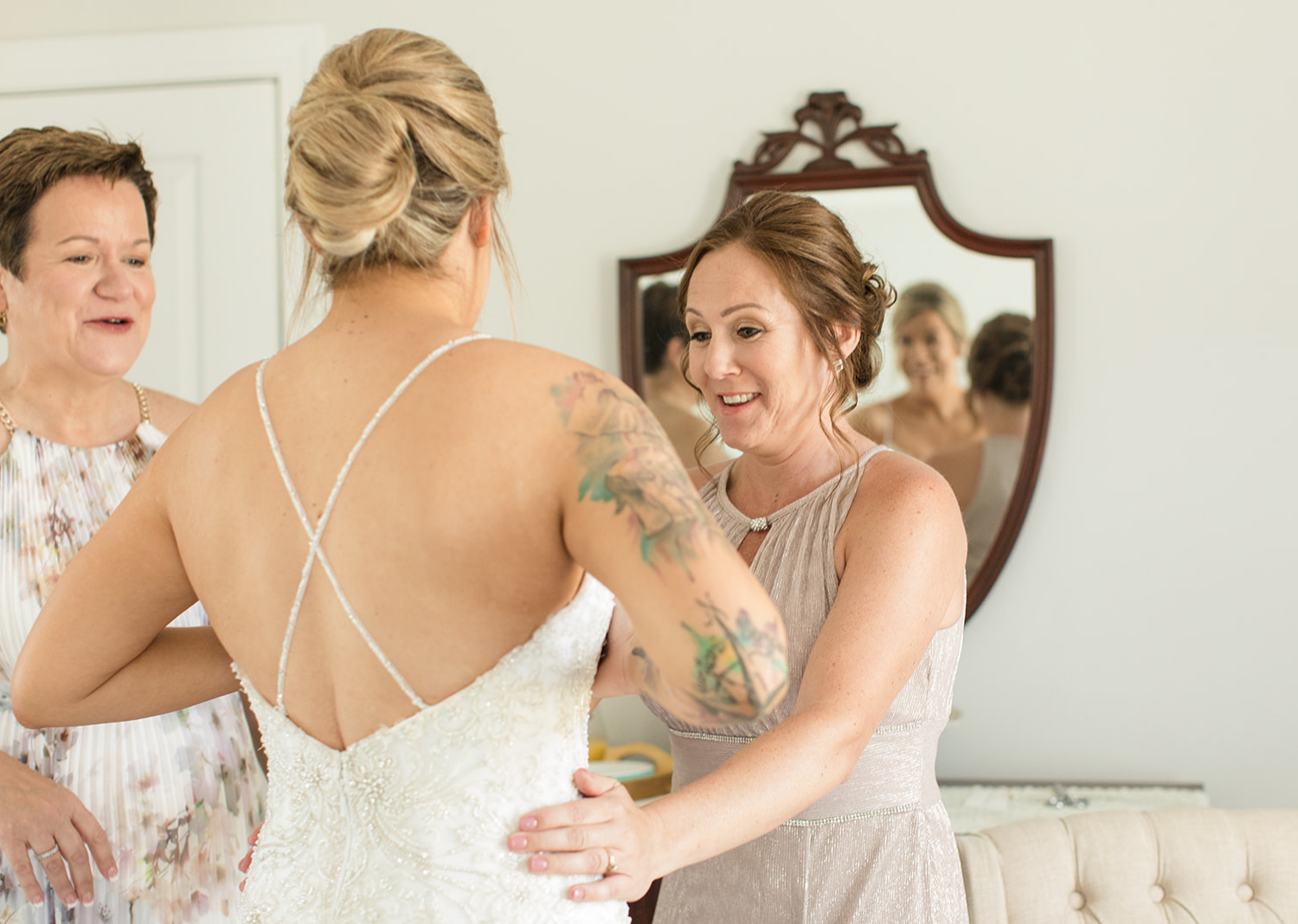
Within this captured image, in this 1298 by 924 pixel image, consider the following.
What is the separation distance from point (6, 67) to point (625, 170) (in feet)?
5.39

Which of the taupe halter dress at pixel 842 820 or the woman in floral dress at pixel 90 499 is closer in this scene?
the taupe halter dress at pixel 842 820

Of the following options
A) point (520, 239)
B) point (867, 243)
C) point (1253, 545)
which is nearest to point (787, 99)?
point (867, 243)

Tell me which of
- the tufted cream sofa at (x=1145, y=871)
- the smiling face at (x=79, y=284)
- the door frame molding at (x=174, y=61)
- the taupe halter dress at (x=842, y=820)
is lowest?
the tufted cream sofa at (x=1145, y=871)

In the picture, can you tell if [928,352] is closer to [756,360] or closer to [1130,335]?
[1130,335]

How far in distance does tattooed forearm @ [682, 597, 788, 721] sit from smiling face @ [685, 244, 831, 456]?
75 cm

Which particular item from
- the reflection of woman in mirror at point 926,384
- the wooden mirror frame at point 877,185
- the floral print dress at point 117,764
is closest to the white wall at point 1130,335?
the wooden mirror frame at point 877,185

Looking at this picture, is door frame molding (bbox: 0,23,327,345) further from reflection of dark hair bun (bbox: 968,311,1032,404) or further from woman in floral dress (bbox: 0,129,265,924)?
reflection of dark hair bun (bbox: 968,311,1032,404)

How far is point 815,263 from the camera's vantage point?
143 centimetres

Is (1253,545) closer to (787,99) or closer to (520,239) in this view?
(787,99)

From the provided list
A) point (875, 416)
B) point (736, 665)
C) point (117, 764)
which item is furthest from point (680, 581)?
point (875, 416)

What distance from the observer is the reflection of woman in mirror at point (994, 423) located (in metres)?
2.47

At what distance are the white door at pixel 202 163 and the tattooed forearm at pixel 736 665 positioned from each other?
2308mm

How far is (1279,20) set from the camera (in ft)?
7.92

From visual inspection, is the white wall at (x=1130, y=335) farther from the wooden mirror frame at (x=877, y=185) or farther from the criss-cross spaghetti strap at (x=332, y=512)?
the criss-cross spaghetti strap at (x=332, y=512)
